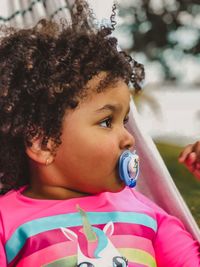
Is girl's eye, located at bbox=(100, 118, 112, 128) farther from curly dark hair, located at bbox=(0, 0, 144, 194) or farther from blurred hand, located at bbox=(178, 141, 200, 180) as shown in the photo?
blurred hand, located at bbox=(178, 141, 200, 180)

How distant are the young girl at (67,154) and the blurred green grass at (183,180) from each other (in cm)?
138

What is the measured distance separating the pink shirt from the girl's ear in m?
0.08

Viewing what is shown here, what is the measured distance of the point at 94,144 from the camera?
1531mm

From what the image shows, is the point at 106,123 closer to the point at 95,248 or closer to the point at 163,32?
the point at 95,248

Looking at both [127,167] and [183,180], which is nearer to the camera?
[127,167]

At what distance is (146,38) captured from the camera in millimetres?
5543

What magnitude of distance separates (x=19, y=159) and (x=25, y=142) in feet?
0.20

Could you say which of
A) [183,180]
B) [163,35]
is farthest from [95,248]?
[163,35]

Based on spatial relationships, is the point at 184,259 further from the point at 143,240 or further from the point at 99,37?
the point at 99,37

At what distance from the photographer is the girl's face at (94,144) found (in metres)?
1.54

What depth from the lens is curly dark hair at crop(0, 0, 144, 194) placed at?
155cm

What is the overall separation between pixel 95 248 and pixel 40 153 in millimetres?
222

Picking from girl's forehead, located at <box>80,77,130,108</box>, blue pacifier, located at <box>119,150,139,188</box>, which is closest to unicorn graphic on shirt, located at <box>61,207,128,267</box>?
blue pacifier, located at <box>119,150,139,188</box>

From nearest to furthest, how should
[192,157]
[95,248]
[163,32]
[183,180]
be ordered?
[95,248] → [192,157] → [183,180] → [163,32]
